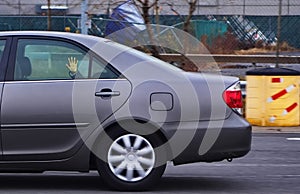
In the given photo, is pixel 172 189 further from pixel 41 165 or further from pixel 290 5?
pixel 290 5

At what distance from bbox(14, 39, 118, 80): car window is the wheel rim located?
2.23ft

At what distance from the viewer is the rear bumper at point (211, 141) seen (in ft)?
24.6

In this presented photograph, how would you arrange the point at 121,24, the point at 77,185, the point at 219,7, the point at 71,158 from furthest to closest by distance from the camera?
1. the point at 219,7
2. the point at 121,24
3. the point at 77,185
4. the point at 71,158

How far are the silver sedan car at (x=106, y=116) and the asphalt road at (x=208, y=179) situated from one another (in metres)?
0.41

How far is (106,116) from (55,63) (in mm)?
829

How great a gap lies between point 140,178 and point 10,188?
141cm

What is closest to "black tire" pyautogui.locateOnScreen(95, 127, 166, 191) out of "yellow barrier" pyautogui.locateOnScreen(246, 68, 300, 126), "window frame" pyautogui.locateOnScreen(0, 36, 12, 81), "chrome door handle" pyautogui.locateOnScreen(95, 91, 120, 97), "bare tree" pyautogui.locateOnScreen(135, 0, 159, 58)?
"chrome door handle" pyautogui.locateOnScreen(95, 91, 120, 97)

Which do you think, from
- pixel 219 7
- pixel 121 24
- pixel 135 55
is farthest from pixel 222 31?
pixel 135 55

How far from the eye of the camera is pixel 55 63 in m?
7.79

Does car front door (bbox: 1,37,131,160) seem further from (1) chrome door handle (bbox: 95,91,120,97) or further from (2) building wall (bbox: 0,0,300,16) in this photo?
(2) building wall (bbox: 0,0,300,16)

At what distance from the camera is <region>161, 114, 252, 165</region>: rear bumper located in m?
7.51

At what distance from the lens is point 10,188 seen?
7.93 metres

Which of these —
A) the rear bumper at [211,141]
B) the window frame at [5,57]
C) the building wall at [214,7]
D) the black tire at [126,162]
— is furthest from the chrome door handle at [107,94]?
the building wall at [214,7]

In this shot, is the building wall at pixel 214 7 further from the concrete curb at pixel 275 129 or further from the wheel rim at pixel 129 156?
the wheel rim at pixel 129 156
